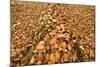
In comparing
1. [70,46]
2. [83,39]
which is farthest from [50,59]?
[83,39]

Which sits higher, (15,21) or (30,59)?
(15,21)

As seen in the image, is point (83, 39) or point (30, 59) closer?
point (30, 59)
